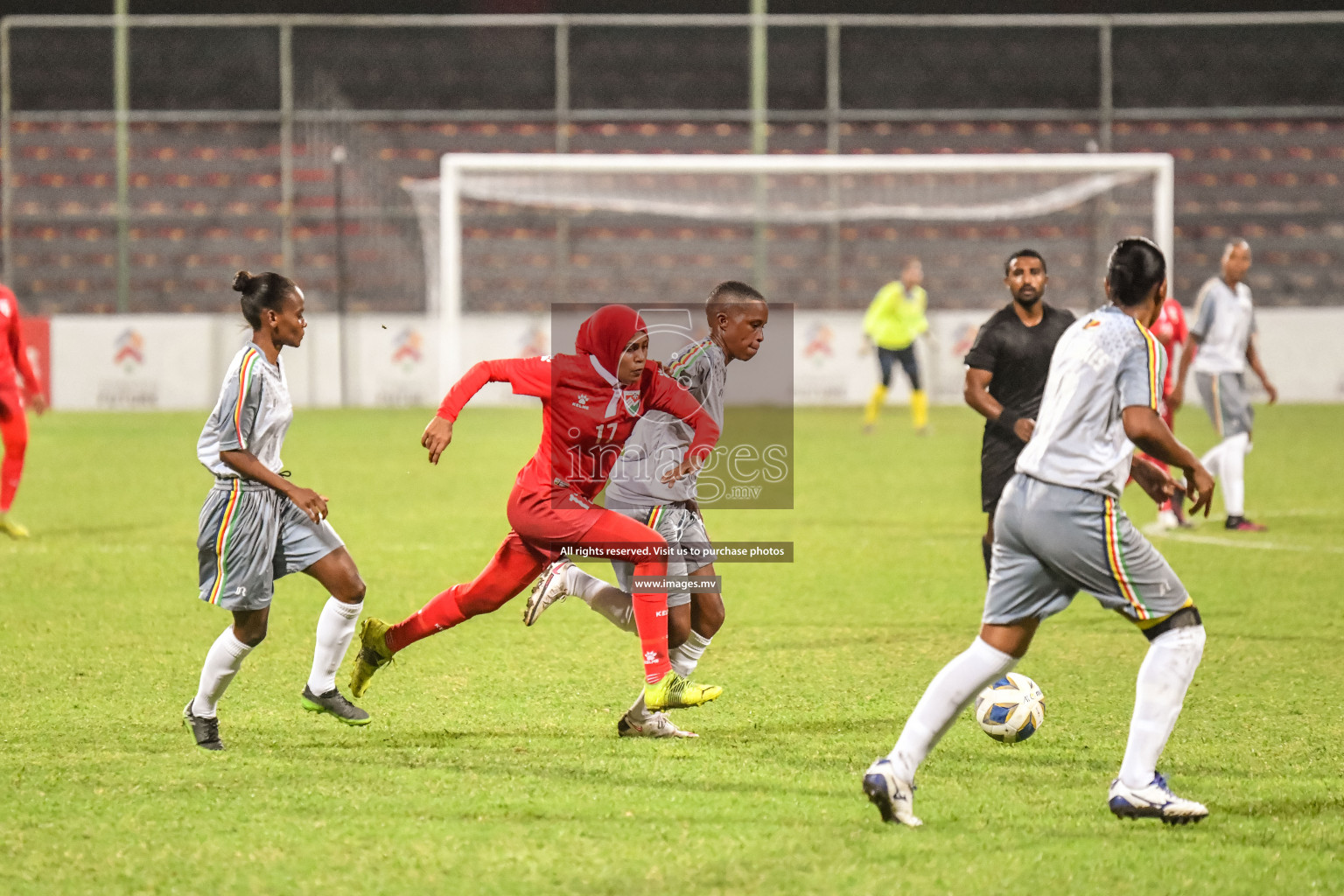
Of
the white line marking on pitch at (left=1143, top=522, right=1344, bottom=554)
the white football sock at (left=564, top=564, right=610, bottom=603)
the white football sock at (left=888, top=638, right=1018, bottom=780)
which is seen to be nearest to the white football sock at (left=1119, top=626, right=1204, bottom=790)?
the white football sock at (left=888, top=638, right=1018, bottom=780)

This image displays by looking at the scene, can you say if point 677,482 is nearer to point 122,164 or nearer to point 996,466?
point 996,466

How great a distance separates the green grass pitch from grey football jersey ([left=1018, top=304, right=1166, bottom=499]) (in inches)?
39.2

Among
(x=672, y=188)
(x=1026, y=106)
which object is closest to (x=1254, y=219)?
(x=1026, y=106)

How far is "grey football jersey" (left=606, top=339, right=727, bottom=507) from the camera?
5.68 metres

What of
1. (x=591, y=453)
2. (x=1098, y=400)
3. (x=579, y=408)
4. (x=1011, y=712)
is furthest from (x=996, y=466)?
(x=1098, y=400)

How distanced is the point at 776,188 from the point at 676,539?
16601 millimetres

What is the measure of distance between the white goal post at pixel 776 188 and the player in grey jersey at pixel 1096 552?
1496 cm

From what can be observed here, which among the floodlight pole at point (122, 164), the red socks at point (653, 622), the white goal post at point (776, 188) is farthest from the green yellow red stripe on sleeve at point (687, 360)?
the floodlight pole at point (122, 164)

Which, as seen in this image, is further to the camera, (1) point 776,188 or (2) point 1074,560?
(1) point 776,188

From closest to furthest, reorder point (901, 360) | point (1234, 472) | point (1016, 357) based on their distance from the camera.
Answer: point (1016, 357) → point (1234, 472) → point (901, 360)

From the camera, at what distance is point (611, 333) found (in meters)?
5.33

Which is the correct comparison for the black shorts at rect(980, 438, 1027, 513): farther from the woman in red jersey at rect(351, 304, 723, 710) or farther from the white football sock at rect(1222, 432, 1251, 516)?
the white football sock at rect(1222, 432, 1251, 516)

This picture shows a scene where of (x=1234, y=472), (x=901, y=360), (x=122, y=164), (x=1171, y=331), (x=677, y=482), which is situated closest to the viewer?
(x=677, y=482)

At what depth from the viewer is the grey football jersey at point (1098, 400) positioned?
4.33 m
